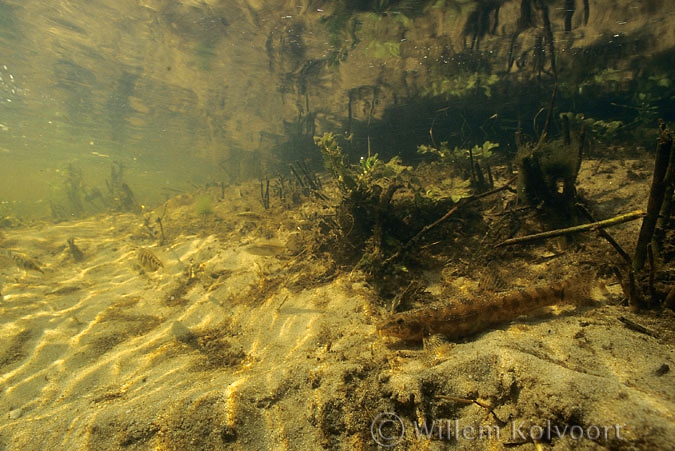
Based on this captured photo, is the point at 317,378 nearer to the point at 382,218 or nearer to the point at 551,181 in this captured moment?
the point at 382,218

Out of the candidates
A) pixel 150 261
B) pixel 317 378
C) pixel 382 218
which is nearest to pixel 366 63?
pixel 382 218

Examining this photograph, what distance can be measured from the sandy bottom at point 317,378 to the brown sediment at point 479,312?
114 mm

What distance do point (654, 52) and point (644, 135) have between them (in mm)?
10242

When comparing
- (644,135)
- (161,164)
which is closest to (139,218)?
(644,135)

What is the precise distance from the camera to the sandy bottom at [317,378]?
161cm

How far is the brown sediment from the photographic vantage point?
2535 millimetres

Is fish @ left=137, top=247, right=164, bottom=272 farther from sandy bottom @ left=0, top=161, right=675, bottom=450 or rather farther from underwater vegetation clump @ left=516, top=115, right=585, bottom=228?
underwater vegetation clump @ left=516, top=115, right=585, bottom=228

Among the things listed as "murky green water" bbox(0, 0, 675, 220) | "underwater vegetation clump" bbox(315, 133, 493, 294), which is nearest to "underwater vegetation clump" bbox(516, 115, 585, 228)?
"underwater vegetation clump" bbox(315, 133, 493, 294)

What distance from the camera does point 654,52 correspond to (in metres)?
13.8

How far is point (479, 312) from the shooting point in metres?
2.54

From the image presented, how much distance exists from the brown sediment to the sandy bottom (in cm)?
11

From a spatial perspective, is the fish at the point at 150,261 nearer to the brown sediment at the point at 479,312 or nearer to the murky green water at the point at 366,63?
the brown sediment at the point at 479,312

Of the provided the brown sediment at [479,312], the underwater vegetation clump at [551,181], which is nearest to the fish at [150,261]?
the brown sediment at [479,312]

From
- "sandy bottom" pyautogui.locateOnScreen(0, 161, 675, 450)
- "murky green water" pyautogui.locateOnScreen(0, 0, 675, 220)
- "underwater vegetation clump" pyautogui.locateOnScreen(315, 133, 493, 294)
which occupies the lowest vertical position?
"sandy bottom" pyautogui.locateOnScreen(0, 161, 675, 450)
